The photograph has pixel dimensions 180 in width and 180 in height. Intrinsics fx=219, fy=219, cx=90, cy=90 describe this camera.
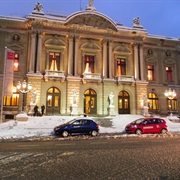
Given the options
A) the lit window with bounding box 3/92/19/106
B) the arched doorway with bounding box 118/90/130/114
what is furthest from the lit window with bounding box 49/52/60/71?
the arched doorway with bounding box 118/90/130/114

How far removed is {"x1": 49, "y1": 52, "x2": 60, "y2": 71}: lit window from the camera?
31578mm

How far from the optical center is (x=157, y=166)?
671cm

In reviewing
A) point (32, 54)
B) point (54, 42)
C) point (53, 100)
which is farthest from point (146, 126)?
point (54, 42)

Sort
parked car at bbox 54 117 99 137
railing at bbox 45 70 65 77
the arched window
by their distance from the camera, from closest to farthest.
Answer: parked car at bbox 54 117 99 137 → railing at bbox 45 70 65 77 → the arched window

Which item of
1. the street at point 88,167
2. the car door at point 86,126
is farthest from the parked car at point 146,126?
the street at point 88,167

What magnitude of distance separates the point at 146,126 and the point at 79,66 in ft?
51.4

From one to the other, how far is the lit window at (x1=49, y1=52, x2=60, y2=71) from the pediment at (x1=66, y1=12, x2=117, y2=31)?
16.5ft

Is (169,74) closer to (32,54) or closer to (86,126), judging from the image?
(32,54)

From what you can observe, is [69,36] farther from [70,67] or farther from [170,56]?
[170,56]

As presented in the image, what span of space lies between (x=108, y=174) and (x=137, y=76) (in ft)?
95.0

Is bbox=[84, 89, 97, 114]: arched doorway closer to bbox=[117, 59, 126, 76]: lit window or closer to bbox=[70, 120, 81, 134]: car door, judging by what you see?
bbox=[117, 59, 126, 76]: lit window

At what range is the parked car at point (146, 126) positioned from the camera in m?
19.6

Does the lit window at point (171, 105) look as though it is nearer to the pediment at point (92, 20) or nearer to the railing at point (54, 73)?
the pediment at point (92, 20)

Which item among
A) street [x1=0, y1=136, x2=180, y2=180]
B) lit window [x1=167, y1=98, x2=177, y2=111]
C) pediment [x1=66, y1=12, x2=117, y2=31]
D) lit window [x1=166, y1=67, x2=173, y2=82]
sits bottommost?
street [x1=0, y1=136, x2=180, y2=180]
